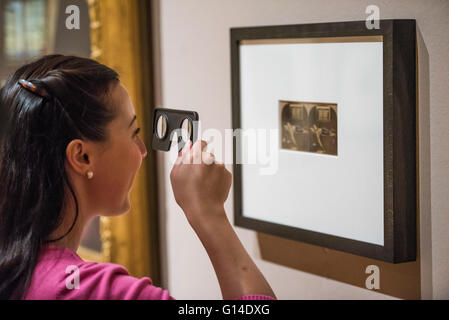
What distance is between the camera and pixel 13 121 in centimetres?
77

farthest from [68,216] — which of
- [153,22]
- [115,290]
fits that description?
[153,22]

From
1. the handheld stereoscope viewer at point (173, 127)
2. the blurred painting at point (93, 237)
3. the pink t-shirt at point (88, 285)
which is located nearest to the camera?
the pink t-shirt at point (88, 285)

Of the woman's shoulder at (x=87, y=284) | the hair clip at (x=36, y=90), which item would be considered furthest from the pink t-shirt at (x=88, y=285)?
the hair clip at (x=36, y=90)

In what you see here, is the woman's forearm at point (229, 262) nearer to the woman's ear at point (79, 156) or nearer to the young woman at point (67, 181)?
the young woman at point (67, 181)

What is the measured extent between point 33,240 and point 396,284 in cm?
54

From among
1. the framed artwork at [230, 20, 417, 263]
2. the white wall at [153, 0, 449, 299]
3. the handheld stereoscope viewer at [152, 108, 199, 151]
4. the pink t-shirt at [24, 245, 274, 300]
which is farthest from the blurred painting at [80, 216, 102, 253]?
the pink t-shirt at [24, 245, 274, 300]

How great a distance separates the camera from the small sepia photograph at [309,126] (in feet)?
3.00

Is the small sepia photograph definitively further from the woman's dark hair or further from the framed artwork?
the woman's dark hair

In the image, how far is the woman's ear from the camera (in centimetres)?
76

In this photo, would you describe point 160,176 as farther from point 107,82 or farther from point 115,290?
point 115,290

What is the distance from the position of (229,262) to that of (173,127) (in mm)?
217

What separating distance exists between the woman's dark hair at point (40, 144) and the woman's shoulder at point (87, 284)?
5 centimetres

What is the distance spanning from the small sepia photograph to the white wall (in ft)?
0.45

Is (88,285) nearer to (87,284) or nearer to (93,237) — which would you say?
(87,284)
